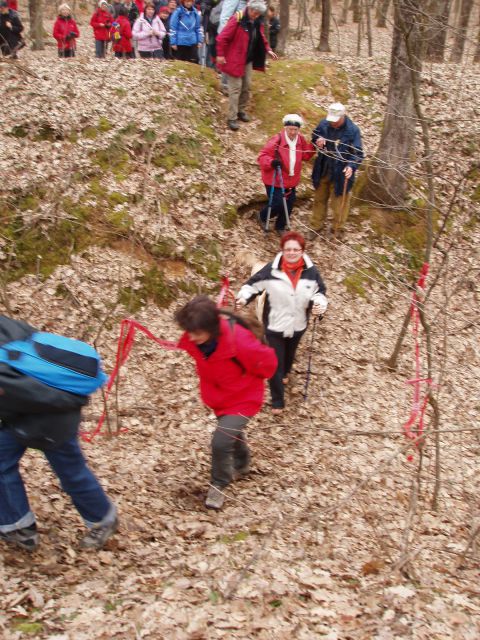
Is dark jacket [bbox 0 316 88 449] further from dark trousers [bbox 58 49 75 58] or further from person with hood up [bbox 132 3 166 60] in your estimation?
dark trousers [bbox 58 49 75 58]

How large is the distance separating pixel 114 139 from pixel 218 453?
6172mm

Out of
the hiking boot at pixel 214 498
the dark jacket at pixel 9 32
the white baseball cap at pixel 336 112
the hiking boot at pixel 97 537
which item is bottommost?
the hiking boot at pixel 214 498

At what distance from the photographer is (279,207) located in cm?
895

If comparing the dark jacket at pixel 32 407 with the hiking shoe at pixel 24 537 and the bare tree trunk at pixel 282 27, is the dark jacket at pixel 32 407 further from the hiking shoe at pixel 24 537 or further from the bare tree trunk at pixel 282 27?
the bare tree trunk at pixel 282 27

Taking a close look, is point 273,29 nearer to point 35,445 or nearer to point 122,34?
point 122,34

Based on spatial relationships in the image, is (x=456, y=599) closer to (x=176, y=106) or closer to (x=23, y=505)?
(x=23, y=505)

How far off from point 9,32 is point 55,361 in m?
11.8

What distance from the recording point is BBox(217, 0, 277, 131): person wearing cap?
977cm

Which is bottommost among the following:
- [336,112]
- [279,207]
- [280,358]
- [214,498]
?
[214,498]

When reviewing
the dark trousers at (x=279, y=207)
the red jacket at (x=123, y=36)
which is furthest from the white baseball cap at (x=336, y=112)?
the red jacket at (x=123, y=36)

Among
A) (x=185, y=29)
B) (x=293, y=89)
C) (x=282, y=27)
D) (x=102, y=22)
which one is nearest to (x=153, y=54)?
(x=185, y=29)

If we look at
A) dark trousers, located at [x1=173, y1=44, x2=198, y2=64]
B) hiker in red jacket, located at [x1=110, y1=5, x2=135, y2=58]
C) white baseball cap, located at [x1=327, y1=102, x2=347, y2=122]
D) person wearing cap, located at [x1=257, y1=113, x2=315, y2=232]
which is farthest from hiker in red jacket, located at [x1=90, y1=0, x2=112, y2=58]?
white baseball cap, located at [x1=327, y1=102, x2=347, y2=122]

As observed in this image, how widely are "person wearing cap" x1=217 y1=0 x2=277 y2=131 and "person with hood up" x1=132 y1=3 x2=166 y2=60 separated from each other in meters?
3.34

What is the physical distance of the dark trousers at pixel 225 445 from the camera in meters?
4.79
